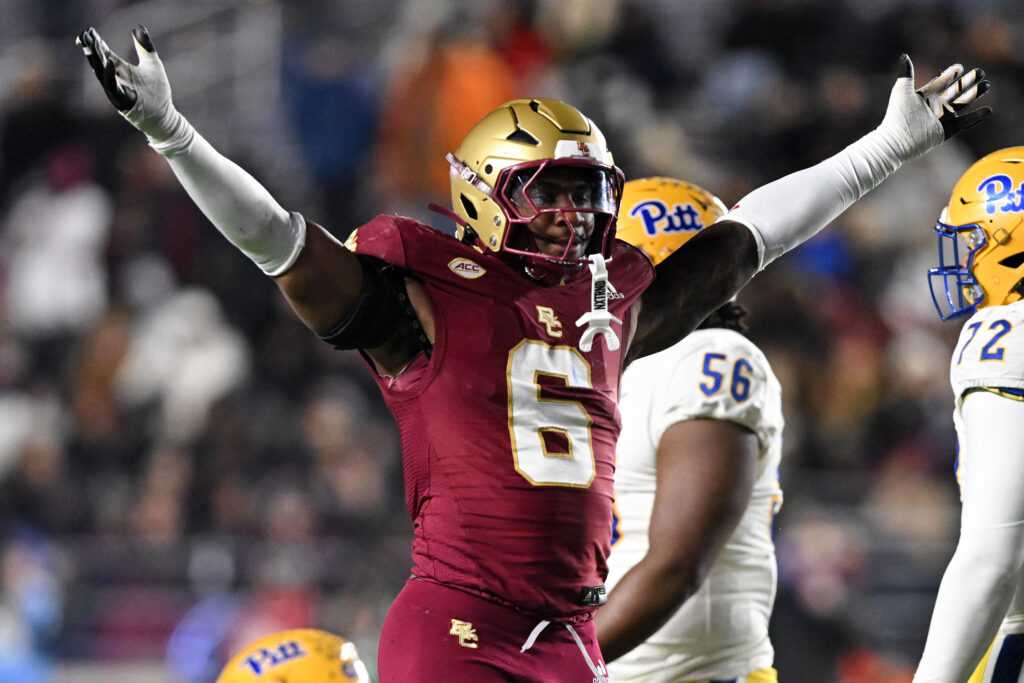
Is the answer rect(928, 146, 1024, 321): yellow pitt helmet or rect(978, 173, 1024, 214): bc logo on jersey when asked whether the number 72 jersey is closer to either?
rect(928, 146, 1024, 321): yellow pitt helmet

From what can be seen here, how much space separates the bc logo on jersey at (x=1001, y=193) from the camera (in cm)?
352

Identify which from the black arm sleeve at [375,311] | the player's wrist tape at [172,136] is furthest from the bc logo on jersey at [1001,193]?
the player's wrist tape at [172,136]

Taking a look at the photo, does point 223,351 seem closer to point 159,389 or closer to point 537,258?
point 159,389

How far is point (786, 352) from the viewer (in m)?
8.63

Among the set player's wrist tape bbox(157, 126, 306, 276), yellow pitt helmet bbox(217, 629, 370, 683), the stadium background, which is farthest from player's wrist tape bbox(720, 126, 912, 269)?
the stadium background

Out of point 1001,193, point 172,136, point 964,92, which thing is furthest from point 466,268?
point 964,92

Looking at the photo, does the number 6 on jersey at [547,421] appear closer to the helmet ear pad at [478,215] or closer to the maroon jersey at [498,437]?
the maroon jersey at [498,437]

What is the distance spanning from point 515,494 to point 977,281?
1.40 metres

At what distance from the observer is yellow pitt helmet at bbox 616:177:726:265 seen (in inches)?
165

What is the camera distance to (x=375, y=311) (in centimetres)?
294

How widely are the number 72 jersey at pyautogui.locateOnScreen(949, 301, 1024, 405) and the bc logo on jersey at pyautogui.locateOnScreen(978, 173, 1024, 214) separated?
0.25 metres

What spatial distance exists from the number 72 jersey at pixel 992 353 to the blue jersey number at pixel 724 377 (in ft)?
1.98

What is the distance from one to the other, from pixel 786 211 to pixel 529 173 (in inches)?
30.4

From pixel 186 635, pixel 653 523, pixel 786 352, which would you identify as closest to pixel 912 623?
pixel 786 352
